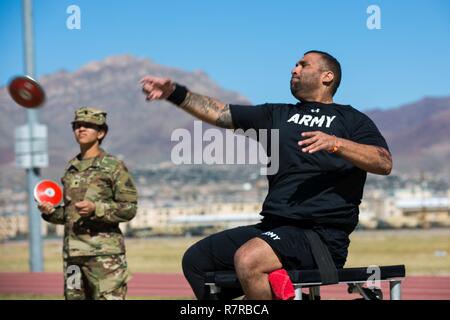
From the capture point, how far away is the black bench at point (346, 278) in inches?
196

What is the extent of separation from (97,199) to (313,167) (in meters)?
2.69

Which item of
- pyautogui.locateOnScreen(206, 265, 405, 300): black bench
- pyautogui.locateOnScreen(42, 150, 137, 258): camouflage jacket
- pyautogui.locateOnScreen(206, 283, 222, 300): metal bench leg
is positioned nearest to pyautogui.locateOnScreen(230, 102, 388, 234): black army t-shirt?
pyautogui.locateOnScreen(206, 265, 405, 300): black bench

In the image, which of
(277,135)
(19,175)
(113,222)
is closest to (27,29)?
(113,222)

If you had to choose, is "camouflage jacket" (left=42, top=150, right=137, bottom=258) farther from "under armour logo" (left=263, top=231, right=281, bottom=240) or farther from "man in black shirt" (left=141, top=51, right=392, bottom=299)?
"under armour logo" (left=263, top=231, right=281, bottom=240)

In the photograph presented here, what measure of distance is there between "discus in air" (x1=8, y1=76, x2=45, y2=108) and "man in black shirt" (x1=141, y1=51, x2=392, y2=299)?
217 cm

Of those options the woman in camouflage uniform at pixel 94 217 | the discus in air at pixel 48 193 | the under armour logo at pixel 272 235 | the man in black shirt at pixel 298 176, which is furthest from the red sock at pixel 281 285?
the discus in air at pixel 48 193

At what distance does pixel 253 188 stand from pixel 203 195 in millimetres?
8219

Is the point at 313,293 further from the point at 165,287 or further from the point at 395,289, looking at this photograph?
the point at 165,287

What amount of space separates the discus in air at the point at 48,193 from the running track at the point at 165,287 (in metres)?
5.32

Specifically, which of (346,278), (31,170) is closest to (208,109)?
(346,278)

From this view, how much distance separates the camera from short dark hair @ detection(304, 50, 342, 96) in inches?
215

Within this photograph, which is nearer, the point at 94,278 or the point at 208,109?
the point at 208,109

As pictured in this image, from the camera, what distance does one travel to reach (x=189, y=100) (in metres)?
5.24

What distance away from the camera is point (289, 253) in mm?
5016
